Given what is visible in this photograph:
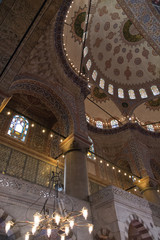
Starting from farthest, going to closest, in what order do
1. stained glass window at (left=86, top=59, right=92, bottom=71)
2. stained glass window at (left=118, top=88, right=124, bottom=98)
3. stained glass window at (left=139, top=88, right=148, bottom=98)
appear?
stained glass window at (left=139, top=88, right=148, bottom=98) < stained glass window at (left=118, top=88, right=124, bottom=98) < stained glass window at (left=86, top=59, right=92, bottom=71)

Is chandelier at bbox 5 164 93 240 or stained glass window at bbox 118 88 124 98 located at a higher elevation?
stained glass window at bbox 118 88 124 98

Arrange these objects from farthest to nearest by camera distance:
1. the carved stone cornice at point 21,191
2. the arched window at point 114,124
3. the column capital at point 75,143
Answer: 1. the arched window at point 114,124
2. the column capital at point 75,143
3. the carved stone cornice at point 21,191

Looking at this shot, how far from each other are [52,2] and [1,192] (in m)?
4.57

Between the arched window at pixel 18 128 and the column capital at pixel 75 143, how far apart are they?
261 cm

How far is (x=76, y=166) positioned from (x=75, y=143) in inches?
43.5

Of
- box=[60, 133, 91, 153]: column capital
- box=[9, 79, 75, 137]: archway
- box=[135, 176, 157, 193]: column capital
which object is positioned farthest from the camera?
box=[135, 176, 157, 193]: column capital

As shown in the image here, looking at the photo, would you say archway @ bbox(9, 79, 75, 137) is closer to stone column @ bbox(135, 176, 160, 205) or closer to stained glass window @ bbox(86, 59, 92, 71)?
stone column @ bbox(135, 176, 160, 205)

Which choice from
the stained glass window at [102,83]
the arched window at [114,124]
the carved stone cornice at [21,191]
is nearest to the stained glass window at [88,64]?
the stained glass window at [102,83]

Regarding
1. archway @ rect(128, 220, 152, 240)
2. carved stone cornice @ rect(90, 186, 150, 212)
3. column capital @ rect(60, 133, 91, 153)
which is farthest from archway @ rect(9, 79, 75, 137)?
archway @ rect(128, 220, 152, 240)

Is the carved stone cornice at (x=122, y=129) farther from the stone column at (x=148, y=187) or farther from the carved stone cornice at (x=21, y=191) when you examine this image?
the carved stone cornice at (x=21, y=191)

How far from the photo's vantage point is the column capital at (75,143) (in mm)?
8484

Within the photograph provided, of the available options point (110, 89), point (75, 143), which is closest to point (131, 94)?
point (110, 89)

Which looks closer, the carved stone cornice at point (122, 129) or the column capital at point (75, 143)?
the column capital at point (75, 143)

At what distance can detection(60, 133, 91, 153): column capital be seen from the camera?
8484mm
